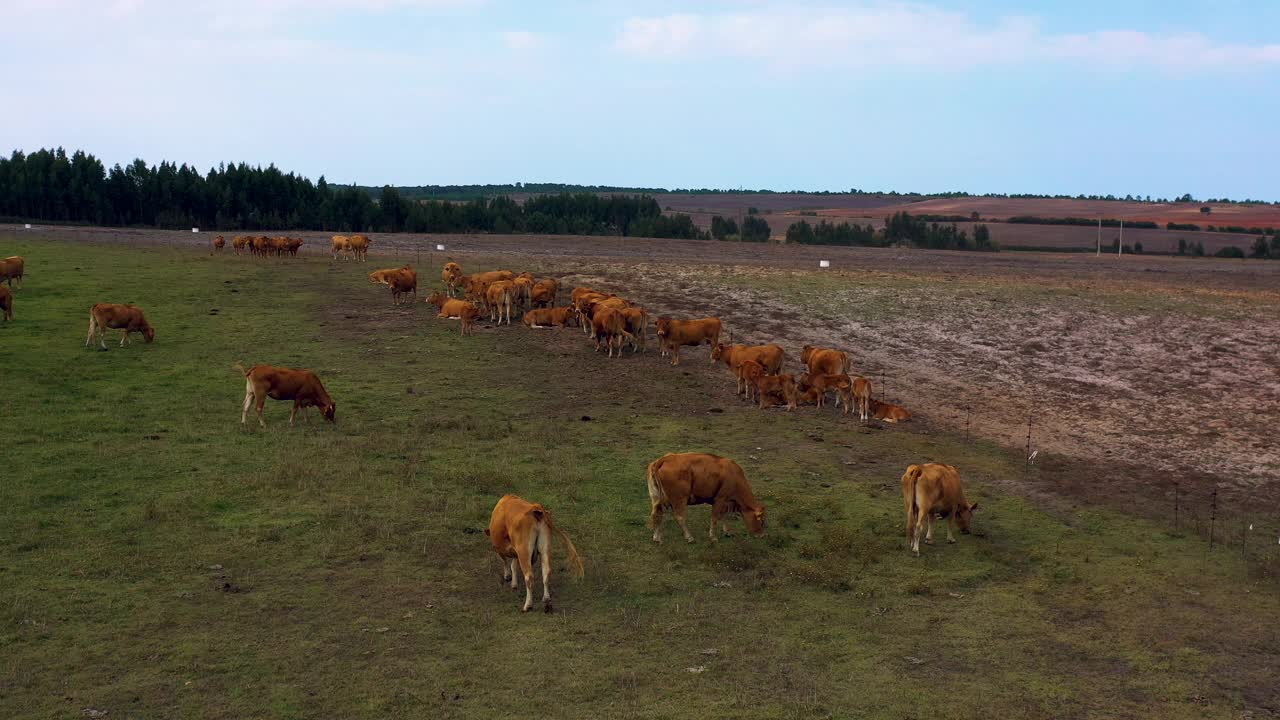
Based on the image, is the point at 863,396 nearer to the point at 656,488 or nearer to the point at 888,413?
the point at 888,413

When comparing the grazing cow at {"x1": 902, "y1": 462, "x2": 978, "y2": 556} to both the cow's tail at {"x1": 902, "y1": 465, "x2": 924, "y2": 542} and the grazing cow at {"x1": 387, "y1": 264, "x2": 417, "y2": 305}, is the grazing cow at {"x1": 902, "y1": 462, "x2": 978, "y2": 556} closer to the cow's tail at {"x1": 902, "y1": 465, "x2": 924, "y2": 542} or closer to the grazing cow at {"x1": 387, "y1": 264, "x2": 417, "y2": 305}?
the cow's tail at {"x1": 902, "y1": 465, "x2": 924, "y2": 542}

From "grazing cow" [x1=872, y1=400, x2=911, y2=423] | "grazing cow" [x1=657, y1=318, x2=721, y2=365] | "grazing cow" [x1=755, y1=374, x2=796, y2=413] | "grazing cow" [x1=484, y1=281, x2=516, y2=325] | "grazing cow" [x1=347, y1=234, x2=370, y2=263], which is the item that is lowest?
"grazing cow" [x1=872, y1=400, x2=911, y2=423]

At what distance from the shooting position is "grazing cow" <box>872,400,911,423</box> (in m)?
26.5

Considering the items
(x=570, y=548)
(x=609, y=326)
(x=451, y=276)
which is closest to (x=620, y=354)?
(x=609, y=326)

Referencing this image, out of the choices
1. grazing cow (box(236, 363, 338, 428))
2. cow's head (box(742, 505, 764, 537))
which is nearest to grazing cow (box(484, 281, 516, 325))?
grazing cow (box(236, 363, 338, 428))

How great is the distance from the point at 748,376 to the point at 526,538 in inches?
565

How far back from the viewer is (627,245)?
232ft

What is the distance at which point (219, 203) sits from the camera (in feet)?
319

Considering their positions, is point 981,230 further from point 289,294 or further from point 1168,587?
point 1168,587

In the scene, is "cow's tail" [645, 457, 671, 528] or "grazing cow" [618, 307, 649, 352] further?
"grazing cow" [618, 307, 649, 352]

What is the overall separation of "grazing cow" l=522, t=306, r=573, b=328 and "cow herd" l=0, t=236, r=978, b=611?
3cm

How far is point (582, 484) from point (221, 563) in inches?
252

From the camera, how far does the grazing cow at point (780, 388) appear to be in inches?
1061

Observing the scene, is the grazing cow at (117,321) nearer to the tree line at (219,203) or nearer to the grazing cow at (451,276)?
the grazing cow at (451,276)
